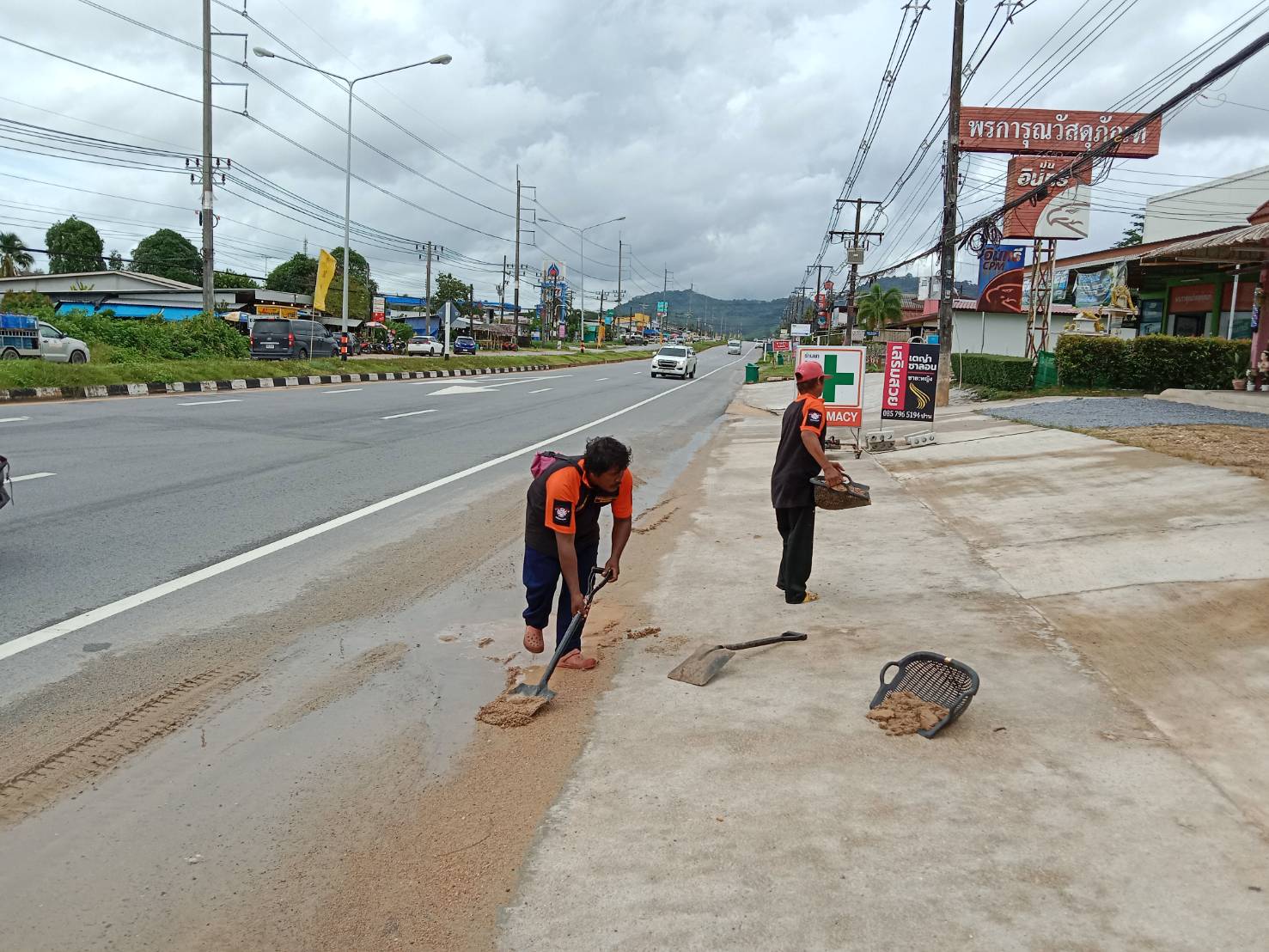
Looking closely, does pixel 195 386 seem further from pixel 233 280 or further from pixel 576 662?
pixel 233 280

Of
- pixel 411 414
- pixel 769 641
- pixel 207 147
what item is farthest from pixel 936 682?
pixel 207 147

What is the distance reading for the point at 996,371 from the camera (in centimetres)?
2242

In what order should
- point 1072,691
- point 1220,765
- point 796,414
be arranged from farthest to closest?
point 796,414
point 1072,691
point 1220,765

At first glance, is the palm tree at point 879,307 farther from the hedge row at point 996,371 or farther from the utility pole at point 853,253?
the hedge row at point 996,371

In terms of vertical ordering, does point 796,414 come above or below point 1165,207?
below

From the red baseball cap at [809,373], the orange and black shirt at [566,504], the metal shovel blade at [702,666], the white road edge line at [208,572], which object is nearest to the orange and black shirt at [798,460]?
the red baseball cap at [809,373]

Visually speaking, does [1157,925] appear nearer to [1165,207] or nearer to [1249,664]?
[1249,664]

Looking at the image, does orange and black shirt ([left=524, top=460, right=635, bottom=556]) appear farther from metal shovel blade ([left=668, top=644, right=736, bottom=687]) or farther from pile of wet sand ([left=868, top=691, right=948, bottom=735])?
pile of wet sand ([left=868, top=691, right=948, bottom=735])

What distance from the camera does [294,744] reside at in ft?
12.5

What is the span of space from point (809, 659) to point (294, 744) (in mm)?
2607

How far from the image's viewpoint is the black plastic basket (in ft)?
13.0

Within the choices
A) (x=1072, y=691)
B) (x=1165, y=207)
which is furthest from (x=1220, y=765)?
(x=1165, y=207)

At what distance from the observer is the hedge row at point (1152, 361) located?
1914cm

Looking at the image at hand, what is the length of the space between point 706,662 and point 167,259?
89371 mm
